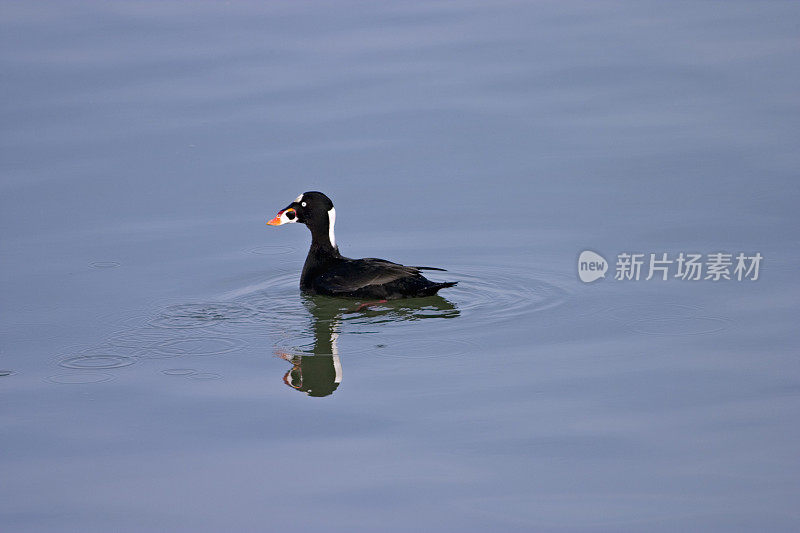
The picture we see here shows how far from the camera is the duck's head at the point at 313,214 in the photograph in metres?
11.9

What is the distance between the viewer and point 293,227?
13.7 m

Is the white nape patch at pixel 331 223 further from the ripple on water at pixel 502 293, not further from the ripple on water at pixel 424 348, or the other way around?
the ripple on water at pixel 424 348

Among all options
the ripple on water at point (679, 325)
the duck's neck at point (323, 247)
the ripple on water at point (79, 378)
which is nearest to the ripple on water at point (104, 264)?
the duck's neck at point (323, 247)

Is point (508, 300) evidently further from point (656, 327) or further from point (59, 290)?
point (59, 290)

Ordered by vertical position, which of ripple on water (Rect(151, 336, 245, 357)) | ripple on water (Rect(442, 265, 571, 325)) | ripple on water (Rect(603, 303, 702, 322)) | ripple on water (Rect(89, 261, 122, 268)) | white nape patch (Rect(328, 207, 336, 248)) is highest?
white nape patch (Rect(328, 207, 336, 248))

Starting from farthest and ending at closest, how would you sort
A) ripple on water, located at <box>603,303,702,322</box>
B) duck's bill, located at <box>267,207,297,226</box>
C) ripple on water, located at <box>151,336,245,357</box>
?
duck's bill, located at <box>267,207,297,226</box>
ripple on water, located at <box>603,303,702,322</box>
ripple on water, located at <box>151,336,245,357</box>

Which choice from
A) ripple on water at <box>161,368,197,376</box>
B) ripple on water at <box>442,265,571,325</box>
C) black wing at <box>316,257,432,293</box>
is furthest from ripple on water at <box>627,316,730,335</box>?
ripple on water at <box>161,368,197,376</box>

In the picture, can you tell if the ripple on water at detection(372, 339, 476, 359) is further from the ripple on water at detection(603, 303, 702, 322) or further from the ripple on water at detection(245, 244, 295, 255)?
the ripple on water at detection(245, 244, 295, 255)

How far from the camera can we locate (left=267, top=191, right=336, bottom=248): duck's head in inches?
468

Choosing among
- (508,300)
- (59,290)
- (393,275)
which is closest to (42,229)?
(59,290)

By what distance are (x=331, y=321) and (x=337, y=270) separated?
2.58 feet

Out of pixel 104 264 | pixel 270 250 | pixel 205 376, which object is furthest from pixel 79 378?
pixel 270 250

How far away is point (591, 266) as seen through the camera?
37.3 feet

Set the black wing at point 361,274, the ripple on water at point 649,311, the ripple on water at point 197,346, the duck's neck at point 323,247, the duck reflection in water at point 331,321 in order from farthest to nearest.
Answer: the duck's neck at point 323,247
the black wing at point 361,274
the ripple on water at point 649,311
the ripple on water at point 197,346
the duck reflection in water at point 331,321
